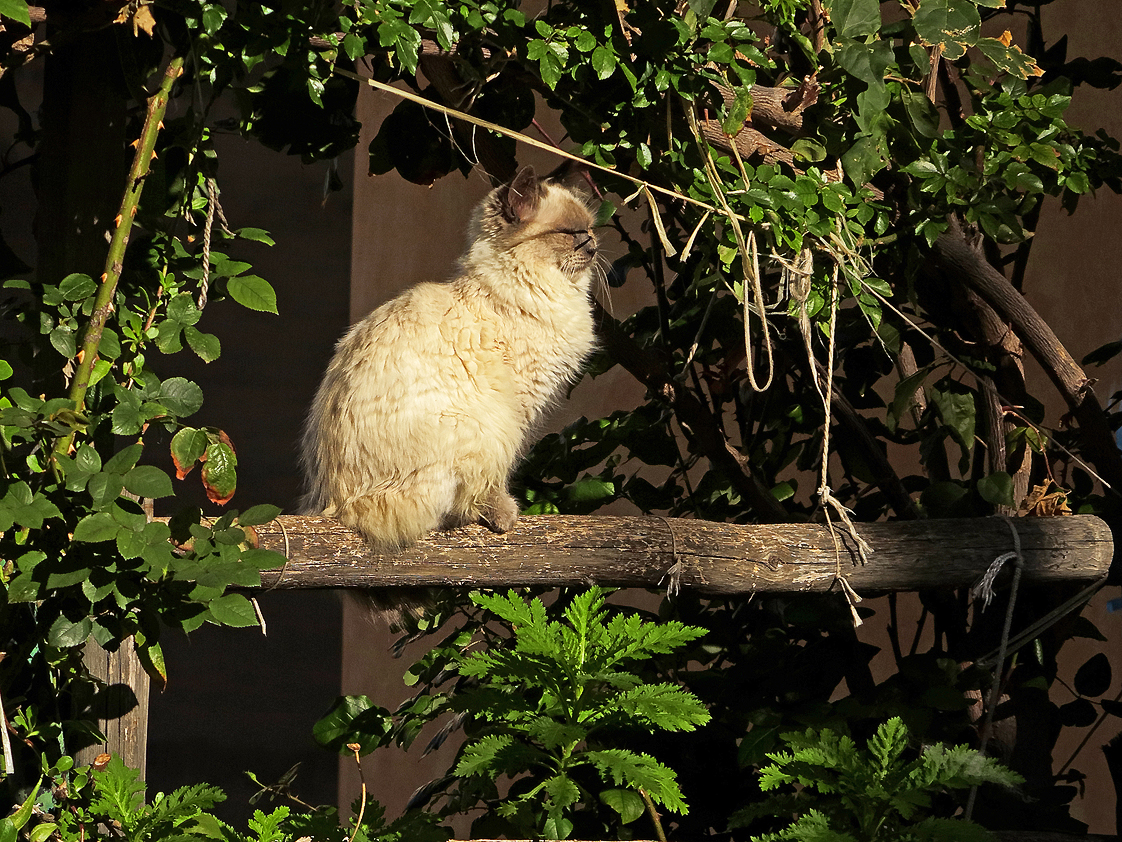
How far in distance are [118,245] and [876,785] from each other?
1713 mm

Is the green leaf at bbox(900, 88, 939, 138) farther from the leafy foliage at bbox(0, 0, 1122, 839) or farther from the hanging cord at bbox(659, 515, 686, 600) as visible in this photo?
the hanging cord at bbox(659, 515, 686, 600)

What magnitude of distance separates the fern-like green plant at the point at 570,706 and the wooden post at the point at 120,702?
2.26 ft

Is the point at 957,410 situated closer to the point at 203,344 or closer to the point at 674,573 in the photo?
the point at 674,573

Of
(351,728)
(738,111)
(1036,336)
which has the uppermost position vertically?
(738,111)

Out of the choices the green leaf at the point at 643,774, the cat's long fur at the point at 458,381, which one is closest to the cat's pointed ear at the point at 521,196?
the cat's long fur at the point at 458,381

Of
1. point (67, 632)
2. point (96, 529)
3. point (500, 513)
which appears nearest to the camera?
point (96, 529)

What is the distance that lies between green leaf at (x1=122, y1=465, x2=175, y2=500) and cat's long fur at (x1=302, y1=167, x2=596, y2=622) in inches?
21.3

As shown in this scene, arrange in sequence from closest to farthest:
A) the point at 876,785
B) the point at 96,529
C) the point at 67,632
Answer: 1. the point at 96,529
2. the point at 67,632
3. the point at 876,785

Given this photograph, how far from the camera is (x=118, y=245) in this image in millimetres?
1958

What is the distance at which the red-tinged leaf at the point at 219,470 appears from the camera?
6.72ft

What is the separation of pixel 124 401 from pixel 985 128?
203 centimetres

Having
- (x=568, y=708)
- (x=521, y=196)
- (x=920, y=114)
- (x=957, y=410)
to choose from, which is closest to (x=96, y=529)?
(x=568, y=708)

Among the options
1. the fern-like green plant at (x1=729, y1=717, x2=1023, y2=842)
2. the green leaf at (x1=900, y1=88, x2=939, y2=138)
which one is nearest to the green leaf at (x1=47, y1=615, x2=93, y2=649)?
the fern-like green plant at (x1=729, y1=717, x2=1023, y2=842)

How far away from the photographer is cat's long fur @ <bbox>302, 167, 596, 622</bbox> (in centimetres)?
244
